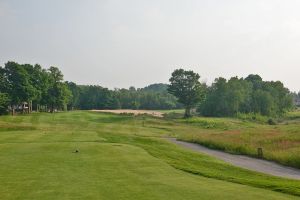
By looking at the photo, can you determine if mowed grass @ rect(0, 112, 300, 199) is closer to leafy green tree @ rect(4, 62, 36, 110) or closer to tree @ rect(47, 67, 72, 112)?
leafy green tree @ rect(4, 62, 36, 110)

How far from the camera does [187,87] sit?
114m

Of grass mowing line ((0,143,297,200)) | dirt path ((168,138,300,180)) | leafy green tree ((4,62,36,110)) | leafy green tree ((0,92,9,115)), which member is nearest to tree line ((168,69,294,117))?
leafy green tree ((4,62,36,110))

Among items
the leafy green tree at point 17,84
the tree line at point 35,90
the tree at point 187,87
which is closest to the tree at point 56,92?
the tree line at point 35,90

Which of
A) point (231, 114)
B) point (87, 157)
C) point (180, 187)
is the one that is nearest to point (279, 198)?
point (180, 187)

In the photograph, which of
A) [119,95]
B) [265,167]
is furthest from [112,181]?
[119,95]

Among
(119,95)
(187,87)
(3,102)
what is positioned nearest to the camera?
(3,102)

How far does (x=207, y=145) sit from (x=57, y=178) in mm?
31424

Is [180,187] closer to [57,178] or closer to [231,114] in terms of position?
[57,178]

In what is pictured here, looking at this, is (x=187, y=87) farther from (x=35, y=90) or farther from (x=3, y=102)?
(x=3, y=102)

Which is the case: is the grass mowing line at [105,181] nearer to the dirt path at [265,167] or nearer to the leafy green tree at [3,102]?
the dirt path at [265,167]

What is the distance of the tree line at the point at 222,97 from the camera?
114 metres

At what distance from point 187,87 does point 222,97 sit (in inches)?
491

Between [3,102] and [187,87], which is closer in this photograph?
[3,102]

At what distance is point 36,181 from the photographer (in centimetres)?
1569
